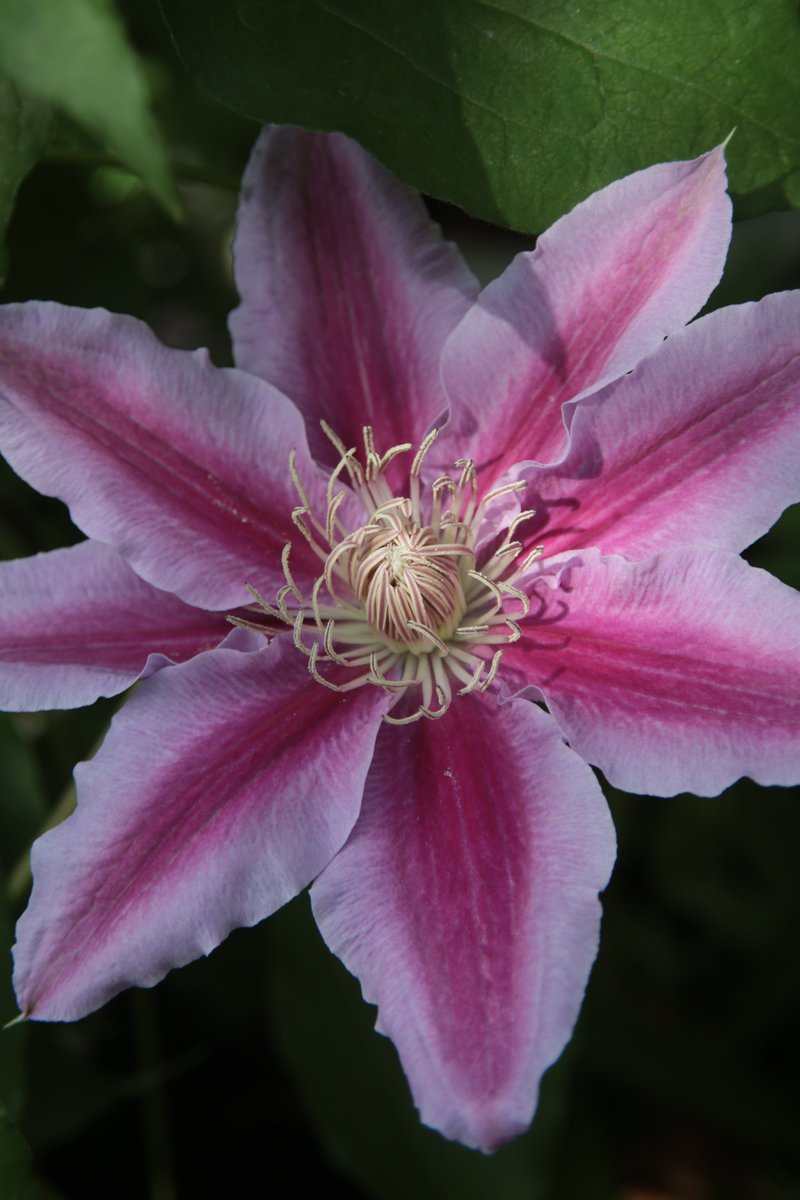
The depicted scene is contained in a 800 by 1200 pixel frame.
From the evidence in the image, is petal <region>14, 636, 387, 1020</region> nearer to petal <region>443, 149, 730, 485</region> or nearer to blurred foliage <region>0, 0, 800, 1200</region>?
petal <region>443, 149, 730, 485</region>

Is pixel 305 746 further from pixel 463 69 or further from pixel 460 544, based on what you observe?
pixel 463 69

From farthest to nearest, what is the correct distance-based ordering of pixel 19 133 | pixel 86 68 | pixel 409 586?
pixel 409 586
pixel 19 133
pixel 86 68

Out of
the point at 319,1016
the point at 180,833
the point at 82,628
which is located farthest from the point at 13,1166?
the point at 319,1016

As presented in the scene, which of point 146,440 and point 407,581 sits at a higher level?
point 146,440

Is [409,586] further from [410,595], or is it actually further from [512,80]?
[512,80]

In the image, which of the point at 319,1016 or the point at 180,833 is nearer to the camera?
the point at 180,833

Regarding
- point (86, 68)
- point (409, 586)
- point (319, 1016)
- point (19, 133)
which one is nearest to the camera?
point (86, 68)

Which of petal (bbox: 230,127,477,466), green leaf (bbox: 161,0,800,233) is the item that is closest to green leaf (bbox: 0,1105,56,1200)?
petal (bbox: 230,127,477,466)

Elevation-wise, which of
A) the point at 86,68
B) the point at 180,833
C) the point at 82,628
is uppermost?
the point at 86,68
